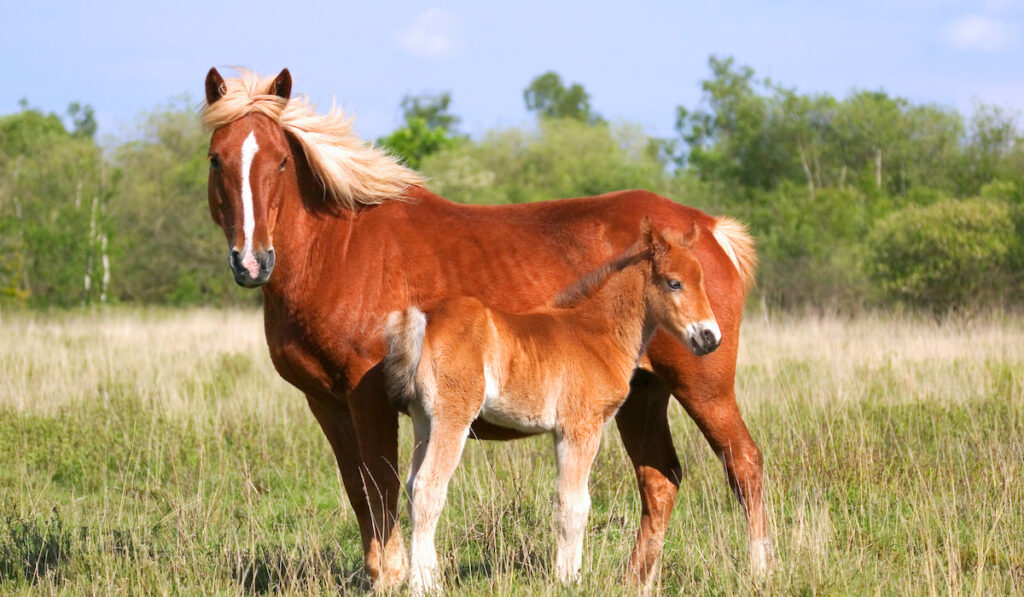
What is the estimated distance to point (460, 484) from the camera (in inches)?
273

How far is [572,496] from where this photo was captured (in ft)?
13.3

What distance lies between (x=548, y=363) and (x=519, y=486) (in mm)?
1770

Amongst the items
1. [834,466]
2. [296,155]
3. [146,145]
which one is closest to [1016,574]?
[834,466]

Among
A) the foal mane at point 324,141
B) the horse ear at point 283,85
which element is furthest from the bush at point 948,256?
the horse ear at point 283,85

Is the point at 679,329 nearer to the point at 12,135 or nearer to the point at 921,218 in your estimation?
the point at 921,218

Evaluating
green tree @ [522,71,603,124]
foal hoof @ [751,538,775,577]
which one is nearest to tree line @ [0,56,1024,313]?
foal hoof @ [751,538,775,577]

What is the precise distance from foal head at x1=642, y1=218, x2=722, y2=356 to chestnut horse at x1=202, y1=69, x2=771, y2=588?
414mm

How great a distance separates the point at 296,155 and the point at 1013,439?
17.9 feet

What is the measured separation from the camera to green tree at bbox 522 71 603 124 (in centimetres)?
8756

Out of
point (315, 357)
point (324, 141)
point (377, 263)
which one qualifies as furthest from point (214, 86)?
point (315, 357)

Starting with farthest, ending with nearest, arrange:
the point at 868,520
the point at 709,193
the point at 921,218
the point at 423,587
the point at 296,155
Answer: the point at 709,193 < the point at 921,218 < the point at 868,520 < the point at 296,155 < the point at 423,587

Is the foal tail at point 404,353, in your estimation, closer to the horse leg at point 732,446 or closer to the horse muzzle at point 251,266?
the horse muzzle at point 251,266

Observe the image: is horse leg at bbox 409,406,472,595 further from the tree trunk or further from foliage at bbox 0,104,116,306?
the tree trunk

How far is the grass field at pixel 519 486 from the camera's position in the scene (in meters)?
4.66
